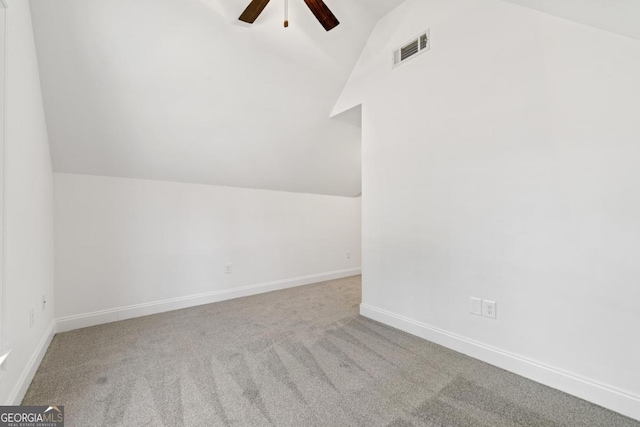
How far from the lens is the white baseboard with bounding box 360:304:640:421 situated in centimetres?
142

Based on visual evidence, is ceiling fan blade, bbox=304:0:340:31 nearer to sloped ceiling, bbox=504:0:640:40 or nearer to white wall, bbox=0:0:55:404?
sloped ceiling, bbox=504:0:640:40

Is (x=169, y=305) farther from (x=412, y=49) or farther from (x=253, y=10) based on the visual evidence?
(x=412, y=49)

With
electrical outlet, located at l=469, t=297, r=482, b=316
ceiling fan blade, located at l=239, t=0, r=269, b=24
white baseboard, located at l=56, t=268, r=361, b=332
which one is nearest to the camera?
ceiling fan blade, located at l=239, t=0, r=269, b=24

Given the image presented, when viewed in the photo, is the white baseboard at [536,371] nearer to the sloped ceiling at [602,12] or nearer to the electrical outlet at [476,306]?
the electrical outlet at [476,306]

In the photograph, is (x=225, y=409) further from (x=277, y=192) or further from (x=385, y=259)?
(x=277, y=192)

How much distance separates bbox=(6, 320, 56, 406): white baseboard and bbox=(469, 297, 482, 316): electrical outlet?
2.74 m

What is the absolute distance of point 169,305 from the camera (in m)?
3.07

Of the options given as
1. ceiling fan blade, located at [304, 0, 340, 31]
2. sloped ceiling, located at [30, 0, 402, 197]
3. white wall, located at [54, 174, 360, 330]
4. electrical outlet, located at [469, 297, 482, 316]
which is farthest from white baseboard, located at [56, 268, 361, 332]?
ceiling fan blade, located at [304, 0, 340, 31]

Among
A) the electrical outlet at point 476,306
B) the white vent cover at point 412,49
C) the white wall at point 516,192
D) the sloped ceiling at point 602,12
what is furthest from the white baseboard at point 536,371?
the white vent cover at point 412,49

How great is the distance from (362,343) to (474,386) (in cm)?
81

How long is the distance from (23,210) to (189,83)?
4.96 ft

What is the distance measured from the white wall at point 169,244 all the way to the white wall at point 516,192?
5.77 feet

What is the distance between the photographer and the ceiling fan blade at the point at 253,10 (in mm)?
1863

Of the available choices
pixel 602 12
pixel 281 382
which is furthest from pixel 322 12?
pixel 281 382
